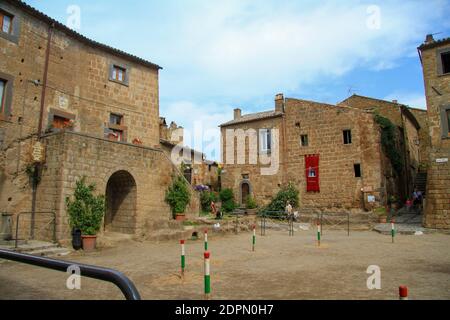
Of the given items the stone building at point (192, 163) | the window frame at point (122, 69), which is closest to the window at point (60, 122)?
the window frame at point (122, 69)

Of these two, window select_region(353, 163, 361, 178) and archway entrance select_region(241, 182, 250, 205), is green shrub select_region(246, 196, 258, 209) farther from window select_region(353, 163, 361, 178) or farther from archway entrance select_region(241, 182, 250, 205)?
window select_region(353, 163, 361, 178)

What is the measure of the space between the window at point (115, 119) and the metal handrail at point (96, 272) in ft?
50.7

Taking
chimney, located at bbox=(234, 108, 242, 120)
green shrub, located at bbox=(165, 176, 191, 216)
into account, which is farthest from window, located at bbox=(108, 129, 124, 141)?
chimney, located at bbox=(234, 108, 242, 120)

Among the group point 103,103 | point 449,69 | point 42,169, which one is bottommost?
point 42,169

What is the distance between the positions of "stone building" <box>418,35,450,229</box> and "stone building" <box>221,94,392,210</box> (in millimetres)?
5757

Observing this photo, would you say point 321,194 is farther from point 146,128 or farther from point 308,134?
point 146,128

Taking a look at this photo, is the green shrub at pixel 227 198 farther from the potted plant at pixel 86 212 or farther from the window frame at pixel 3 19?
the window frame at pixel 3 19

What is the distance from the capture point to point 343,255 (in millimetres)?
10320

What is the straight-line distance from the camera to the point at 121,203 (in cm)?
1557

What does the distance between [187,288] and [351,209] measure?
20.0 m

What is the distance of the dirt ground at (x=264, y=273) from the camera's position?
6129 mm

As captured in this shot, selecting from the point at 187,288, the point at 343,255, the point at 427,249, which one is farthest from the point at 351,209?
the point at 187,288

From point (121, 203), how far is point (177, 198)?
2885 mm

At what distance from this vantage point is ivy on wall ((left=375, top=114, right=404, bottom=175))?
957 inches
